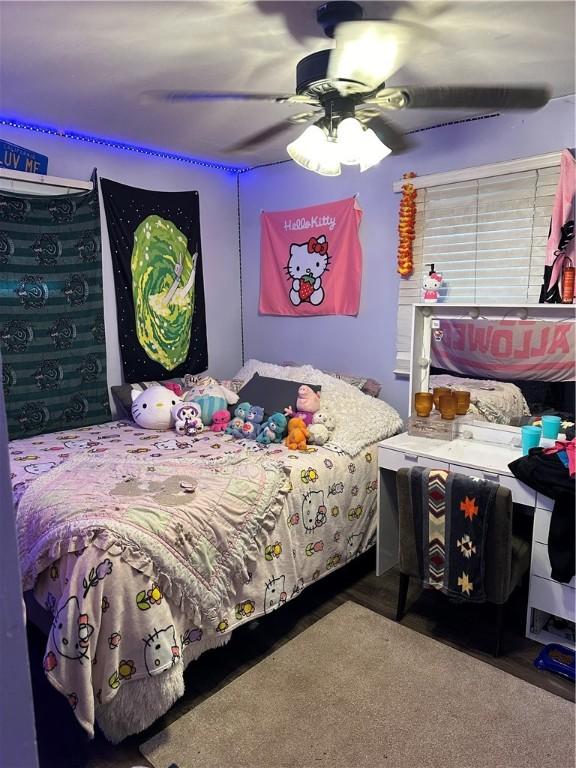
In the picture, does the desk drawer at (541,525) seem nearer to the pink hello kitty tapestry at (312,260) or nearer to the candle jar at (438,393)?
the candle jar at (438,393)

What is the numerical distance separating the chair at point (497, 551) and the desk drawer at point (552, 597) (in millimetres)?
89

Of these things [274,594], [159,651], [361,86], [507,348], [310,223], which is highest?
[361,86]

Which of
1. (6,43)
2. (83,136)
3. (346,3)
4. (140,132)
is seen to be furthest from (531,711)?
(83,136)

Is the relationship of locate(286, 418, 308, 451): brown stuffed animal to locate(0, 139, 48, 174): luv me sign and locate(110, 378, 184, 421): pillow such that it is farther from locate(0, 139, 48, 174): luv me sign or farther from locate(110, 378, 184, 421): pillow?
locate(0, 139, 48, 174): luv me sign

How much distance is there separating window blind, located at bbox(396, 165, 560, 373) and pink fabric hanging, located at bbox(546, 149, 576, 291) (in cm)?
9

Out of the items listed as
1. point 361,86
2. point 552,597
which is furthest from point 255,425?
point 361,86

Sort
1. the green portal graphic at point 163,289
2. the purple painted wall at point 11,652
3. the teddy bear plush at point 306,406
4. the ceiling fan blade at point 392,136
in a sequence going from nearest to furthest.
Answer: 1. the purple painted wall at point 11,652
2. the ceiling fan blade at point 392,136
3. the teddy bear plush at point 306,406
4. the green portal graphic at point 163,289

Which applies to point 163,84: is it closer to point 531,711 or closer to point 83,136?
point 83,136

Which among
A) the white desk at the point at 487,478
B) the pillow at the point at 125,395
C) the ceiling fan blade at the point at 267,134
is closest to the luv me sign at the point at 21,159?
the ceiling fan blade at the point at 267,134

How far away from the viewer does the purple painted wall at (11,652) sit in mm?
629

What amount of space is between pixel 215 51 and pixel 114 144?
1656 millimetres

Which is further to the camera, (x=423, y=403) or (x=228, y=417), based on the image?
(x=228, y=417)

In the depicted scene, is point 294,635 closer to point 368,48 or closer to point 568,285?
point 568,285

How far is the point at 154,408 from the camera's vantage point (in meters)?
3.29
